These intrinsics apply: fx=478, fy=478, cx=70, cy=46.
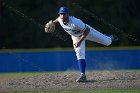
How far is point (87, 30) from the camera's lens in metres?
10.2

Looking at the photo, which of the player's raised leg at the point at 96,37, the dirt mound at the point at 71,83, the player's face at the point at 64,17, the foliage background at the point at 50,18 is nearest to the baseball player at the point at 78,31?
the player's face at the point at 64,17

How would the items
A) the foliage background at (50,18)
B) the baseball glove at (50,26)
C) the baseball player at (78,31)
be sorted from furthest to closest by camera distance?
1. the foliage background at (50,18)
2. the baseball glove at (50,26)
3. the baseball player at (78,31)

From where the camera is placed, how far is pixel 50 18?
85.9 feet

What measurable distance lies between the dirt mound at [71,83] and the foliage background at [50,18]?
45.8ft

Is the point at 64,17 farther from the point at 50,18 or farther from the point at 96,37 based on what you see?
the point at 50,18

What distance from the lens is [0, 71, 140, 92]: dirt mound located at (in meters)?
9.62

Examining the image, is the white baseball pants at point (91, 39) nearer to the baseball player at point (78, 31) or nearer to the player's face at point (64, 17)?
the baseball player at point (78, 31)

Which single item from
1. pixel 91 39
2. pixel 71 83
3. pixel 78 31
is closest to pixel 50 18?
pixel 91 39

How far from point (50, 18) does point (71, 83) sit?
16289 millimetres

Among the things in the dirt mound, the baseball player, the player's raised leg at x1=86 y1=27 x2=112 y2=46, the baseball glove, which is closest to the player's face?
the baseball player

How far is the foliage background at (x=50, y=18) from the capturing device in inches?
1015

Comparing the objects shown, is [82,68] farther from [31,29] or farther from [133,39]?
[31,29]

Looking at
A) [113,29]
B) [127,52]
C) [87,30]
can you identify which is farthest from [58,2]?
[87,30]

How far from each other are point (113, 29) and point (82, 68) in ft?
47.3
